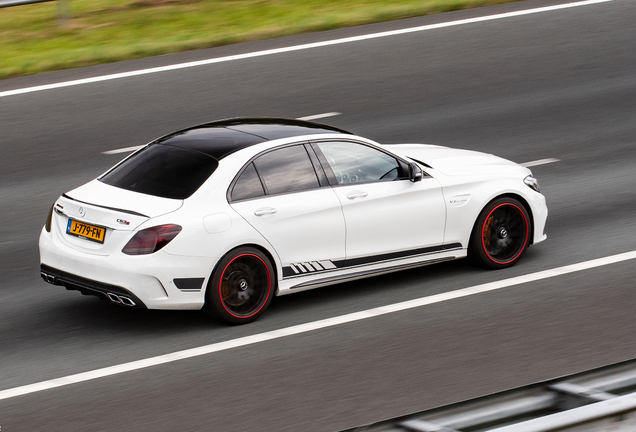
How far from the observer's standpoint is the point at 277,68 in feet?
50.3

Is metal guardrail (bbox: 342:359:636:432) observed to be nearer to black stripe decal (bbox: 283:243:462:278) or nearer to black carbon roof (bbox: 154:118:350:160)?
black stripe decal (bbox: 283:243:462:278)

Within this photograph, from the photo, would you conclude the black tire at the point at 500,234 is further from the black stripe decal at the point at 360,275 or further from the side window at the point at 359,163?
the side window at the point at 359,163

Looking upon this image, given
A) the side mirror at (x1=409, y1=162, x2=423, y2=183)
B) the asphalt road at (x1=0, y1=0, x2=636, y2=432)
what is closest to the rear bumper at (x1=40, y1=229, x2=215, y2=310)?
the asphalt road at (x1=0, y1=0, x2=636, y2=432)

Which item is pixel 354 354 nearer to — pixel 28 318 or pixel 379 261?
pixel 379 261

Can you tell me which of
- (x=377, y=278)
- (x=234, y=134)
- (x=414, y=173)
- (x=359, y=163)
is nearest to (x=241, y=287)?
(x=234, y=134)

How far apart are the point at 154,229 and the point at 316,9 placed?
40.0 ft

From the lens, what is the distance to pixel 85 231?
7648 millimetres

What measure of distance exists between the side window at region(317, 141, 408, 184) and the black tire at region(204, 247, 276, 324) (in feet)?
3.70

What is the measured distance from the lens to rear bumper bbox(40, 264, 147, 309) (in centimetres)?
740

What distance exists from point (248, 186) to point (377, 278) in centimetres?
191

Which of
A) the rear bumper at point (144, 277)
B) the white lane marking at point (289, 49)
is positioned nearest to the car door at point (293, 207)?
the rear bumper at point (144, 277)

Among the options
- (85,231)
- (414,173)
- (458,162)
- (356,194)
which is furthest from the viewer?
(458,162)

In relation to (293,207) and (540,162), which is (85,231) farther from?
(540,162)

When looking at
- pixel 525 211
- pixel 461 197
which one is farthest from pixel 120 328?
pixel 525 211
